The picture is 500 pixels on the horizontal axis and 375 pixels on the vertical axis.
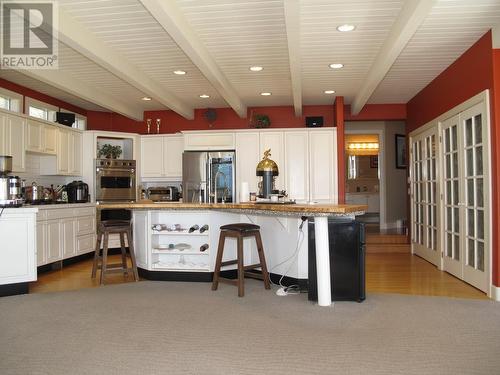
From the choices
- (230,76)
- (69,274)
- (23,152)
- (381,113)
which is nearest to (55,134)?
(23,152)

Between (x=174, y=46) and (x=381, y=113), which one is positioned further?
(x=381, y=113)

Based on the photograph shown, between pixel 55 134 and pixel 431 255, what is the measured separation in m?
5.79

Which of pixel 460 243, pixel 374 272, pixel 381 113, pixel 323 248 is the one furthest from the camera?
pixel 381 113

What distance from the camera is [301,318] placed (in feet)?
10.7

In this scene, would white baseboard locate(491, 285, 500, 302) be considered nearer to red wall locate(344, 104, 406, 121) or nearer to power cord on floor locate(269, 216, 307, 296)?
power cord on floor locate(269, 216, 307, 296)

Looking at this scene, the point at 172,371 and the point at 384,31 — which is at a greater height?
the point at 384,31

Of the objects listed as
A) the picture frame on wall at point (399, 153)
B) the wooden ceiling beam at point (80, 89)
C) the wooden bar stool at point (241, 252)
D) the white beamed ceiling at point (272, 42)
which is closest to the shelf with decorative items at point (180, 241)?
the wooden bar stool at point (241, 252)

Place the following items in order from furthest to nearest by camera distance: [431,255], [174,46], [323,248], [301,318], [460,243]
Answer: [431,255]
[460,243]
[174,46]
[323,248]
[301,318]

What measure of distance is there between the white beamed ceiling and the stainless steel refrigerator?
42.9 inches

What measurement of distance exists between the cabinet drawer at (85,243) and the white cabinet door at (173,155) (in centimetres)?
166

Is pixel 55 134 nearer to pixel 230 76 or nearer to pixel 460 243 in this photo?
pixel 230 76

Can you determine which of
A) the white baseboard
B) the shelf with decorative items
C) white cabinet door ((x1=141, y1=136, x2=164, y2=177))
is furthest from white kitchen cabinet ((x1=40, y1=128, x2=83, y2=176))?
the white baseboard

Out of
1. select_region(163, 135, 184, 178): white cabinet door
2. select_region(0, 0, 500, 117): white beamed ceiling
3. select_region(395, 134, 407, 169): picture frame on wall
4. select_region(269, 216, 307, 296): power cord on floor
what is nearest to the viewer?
select_region(0, 0, 500, 117): white beamed ceiling

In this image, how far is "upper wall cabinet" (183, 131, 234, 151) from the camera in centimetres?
692
